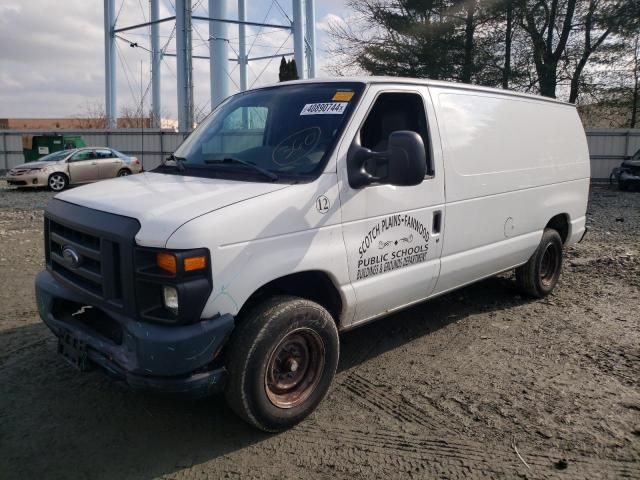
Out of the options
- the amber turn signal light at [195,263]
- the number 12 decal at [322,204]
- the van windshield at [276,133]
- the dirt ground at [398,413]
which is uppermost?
the van windshield at [276,133]

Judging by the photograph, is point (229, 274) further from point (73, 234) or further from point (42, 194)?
point (42, 194)

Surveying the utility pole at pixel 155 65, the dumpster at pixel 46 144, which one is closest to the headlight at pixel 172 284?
the dumpster at pixel 46 144

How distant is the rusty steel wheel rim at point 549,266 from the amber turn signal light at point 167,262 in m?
4.65

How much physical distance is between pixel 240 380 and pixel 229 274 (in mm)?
622

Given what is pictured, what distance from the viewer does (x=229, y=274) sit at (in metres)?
3.02

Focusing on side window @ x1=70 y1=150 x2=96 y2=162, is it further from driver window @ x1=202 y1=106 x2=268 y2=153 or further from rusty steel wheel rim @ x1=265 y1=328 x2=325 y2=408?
rusty steel wheel rim @ x1=265 y1=328 x2=325 y2=408

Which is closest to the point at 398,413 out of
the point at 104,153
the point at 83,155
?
the point at 83,155

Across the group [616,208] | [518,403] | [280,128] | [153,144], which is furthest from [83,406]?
[153,144]

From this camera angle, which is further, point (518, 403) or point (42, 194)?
point (42, 194)

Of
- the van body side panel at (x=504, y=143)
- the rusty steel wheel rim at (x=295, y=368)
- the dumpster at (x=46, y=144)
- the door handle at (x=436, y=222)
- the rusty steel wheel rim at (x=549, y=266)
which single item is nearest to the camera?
the rusty steel wheel rim at (x=295, y=368)

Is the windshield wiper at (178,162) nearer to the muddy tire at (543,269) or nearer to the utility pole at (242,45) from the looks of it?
the muddy tire at (543,269)

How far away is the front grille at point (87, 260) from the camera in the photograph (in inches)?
120

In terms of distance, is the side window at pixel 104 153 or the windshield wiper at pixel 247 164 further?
the side window at pixel 104 153

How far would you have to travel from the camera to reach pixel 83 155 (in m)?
18.9
